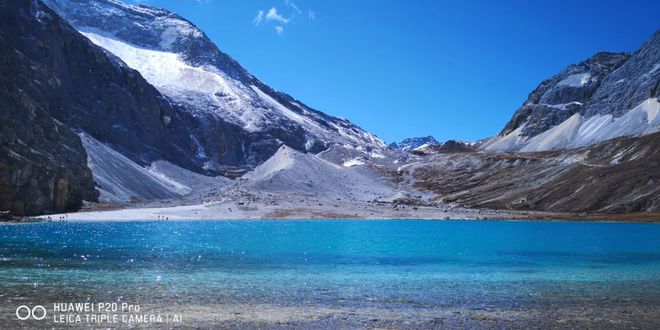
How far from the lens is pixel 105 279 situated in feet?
94.4

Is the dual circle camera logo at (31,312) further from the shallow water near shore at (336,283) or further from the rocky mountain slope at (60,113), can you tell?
the rocky mountain slope at (60,113)

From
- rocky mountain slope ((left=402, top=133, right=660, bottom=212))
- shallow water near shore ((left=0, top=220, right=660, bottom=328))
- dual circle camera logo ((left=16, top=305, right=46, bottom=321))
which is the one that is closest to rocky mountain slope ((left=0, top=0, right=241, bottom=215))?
shallow water near shore ((left=0, top=220, right=660, bottom=328))

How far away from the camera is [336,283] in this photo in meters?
30.1

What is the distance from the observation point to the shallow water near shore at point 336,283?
21312mm

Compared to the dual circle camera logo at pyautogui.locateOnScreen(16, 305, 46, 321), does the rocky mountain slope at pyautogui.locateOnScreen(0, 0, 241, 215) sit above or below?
above

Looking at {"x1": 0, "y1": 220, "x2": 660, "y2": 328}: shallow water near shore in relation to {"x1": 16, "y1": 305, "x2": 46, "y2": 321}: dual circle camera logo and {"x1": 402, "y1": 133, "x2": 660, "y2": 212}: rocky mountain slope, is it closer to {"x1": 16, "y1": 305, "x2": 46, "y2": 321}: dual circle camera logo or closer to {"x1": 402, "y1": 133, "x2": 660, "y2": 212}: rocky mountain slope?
{"x1": 16, "y1": 305, "x2": 46, "y2": 321}: dual circle camera logo

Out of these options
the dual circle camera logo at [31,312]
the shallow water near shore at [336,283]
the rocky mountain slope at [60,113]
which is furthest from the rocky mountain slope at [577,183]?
the dual circle camera logo at [31,312]

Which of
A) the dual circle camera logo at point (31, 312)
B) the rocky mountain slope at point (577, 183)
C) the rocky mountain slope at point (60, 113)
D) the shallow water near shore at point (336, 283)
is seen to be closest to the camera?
the dual circle camera logo at point (31, 312)

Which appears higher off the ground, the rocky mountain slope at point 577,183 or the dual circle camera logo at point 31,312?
the rocky mountain slope at point 577,183

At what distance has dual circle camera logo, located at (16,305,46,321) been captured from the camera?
62.8 feet

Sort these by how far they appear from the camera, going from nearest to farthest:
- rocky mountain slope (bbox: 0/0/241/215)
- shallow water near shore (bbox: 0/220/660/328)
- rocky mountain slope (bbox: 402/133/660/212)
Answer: shallow water near shore (bbox: 0/220/660/328) < rocky mountain slope (bbox: 0/0/241/215) < rocky mountain slope (bbox: 402/133/660/212)

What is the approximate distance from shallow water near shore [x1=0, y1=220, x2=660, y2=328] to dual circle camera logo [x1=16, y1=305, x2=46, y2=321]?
386 mm

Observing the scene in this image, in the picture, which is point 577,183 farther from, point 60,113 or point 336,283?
point 336,283

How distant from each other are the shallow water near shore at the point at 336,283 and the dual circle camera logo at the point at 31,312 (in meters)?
0.39
